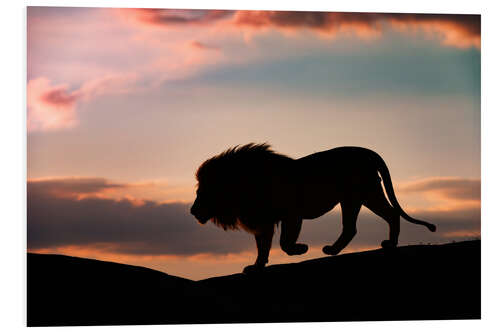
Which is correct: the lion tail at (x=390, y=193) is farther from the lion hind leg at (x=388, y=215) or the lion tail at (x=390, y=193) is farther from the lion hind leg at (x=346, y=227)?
the lion hind leg at (x=346, y=227)

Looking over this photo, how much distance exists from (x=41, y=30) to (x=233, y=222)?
1754 mm

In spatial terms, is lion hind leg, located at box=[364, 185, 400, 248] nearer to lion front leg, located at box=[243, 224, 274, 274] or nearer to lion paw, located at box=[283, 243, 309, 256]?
lion paw, located at box=[283, 243, 309, 256]

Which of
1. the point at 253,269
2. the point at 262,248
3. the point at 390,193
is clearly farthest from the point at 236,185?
the point at 390,193

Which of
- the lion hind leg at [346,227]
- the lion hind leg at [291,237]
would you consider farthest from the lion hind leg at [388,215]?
the lion hind leg at [291,237]

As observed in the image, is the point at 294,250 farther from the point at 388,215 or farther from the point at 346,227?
the point at 388,215

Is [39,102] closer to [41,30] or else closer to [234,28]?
[41,30]

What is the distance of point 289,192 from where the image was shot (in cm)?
561

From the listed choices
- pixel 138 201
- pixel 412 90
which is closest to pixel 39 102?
pixel 138 201

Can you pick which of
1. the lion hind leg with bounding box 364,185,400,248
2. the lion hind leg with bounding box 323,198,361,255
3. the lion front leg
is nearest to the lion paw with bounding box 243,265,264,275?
the lion front leg

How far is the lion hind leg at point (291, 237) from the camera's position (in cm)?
548

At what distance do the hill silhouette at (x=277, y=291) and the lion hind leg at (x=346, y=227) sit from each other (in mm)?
62

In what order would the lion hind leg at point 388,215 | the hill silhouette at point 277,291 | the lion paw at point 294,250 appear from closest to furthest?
the hill silhouette at point 277,291 → the lion paw at point 294,250 → the lion hind leg at point 388,215

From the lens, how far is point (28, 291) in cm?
535

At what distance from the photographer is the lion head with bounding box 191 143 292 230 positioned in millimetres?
5488
